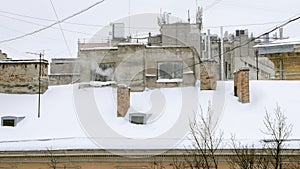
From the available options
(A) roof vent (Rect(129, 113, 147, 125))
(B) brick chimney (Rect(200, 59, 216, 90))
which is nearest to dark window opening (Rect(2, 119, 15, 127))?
(A) roof vent (Rect(129, 113, 147, 125))

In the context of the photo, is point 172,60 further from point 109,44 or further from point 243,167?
point 243,167

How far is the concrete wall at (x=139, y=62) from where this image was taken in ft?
79.8

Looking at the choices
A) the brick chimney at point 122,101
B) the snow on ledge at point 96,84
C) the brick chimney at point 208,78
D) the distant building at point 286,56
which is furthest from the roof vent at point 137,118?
the distant building at point 286,56

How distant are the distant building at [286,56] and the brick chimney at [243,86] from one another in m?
8.81

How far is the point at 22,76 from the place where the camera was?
24.3 metres

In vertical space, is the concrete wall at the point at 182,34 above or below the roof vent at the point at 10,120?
above

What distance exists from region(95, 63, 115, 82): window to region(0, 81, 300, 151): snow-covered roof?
2497 millimetres

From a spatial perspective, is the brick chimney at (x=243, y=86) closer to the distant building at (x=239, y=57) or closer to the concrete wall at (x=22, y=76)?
the concrete wall at (x=22, y=76)

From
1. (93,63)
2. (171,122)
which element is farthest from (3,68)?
(171,122)

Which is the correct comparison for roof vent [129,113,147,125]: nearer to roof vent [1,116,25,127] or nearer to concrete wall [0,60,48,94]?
roof vent [1,116,25,127]

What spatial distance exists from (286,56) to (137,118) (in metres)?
12.9

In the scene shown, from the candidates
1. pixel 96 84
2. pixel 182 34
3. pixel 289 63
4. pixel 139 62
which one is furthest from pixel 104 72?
pixel 182 34

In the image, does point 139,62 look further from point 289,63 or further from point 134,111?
point 289,63

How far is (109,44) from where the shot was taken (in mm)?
37781
